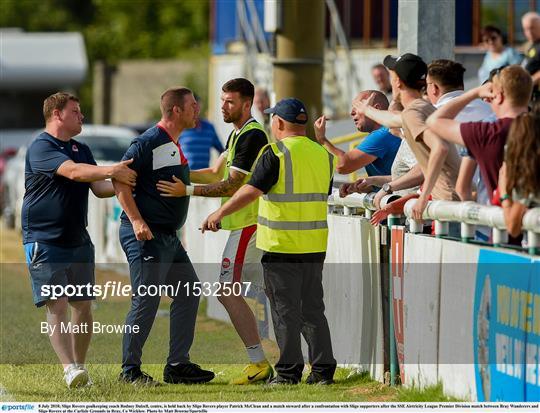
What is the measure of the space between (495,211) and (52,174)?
3360mm

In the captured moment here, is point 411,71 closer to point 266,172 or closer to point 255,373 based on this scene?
point 266,172

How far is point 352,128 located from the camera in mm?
17375

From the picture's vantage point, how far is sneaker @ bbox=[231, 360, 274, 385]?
10117mm

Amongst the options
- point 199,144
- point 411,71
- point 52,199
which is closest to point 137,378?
point 52,199

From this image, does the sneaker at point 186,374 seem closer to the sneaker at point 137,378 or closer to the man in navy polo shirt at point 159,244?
the man in navy polo shirt at point 159,244

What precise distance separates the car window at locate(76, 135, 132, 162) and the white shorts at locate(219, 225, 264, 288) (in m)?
13.0

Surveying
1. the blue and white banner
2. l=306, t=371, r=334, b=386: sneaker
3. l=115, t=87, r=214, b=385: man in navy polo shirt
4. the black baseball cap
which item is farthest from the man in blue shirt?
the blue and white banner

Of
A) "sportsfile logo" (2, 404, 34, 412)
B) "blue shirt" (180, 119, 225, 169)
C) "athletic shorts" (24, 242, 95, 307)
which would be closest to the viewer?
"sportsfile logo" (2, 404, 34, 412)

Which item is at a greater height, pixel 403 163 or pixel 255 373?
pixel 403 163

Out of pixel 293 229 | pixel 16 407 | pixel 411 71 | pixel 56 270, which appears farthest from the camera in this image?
pixel 56 270

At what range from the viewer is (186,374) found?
33.6 ft

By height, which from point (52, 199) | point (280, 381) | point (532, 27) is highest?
point (532, 27)

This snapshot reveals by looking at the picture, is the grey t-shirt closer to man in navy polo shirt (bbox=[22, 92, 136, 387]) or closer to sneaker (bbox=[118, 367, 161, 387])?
man in navy polo shirt (bbox=[22, 92, 136, 387])

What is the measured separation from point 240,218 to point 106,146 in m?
14.0
